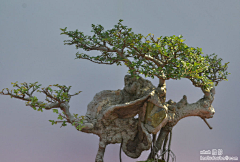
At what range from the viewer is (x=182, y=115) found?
5.12 meters

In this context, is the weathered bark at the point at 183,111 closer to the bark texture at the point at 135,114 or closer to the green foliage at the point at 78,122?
the bark texture at the point at 135,114

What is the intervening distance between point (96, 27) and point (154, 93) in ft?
5.42

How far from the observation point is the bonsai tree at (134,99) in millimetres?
4418

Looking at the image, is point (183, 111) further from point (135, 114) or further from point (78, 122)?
point (78, 122)

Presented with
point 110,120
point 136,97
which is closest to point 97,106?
point 110,120

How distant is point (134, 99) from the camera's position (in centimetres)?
504

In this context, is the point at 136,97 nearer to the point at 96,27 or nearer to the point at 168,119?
the point at 168,119

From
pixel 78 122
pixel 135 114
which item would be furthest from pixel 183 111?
pixel 78 122

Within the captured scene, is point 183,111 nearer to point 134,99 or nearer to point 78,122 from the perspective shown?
point 134,99

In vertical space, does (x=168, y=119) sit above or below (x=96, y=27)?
below

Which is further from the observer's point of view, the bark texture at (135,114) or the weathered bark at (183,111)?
the weathered bark at (183,111)

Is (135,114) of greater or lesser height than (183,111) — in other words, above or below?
below

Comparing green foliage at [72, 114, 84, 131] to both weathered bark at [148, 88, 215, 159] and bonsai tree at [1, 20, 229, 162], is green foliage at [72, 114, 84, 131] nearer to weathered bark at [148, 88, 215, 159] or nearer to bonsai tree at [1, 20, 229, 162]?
bonsai tree at [1, 20, 229, 162]

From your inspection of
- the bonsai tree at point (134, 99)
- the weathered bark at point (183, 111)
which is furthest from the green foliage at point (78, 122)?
the weathered bark at point (183, 111)
